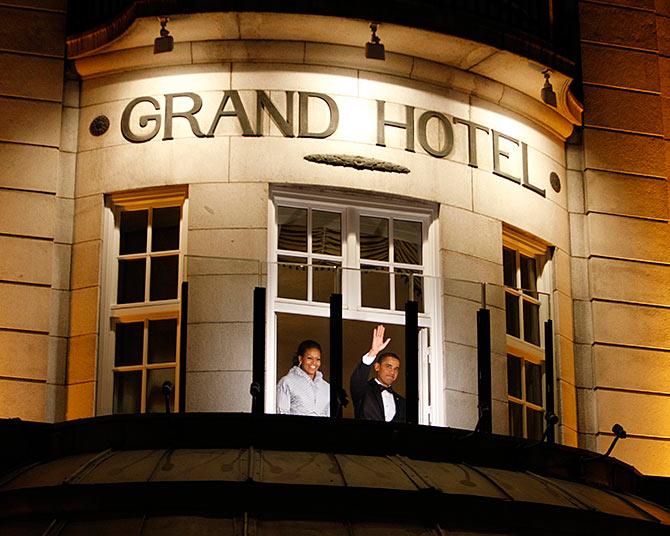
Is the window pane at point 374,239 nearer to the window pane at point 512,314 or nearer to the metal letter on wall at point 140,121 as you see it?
the window pane at point 512,314

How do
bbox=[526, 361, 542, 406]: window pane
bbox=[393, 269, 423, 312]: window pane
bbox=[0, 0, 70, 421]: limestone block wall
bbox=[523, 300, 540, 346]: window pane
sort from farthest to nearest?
bbox=[523, 300, 540, 346]: window pane → bbox=[0, 0, 70, 421]: limestone block wall → bbox=[526, 361, 542, 406]: window pane → bbox=[393, 269, 423, 312]: window pane

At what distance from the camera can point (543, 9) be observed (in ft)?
65.4

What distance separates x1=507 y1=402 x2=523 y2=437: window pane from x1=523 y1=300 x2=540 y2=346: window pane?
1.13 meters

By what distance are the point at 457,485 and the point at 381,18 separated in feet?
18.5

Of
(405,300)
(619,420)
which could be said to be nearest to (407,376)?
(405,300)

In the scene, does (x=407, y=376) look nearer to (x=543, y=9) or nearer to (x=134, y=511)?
(x=134, y=511)

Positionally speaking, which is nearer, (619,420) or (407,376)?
(407,376)

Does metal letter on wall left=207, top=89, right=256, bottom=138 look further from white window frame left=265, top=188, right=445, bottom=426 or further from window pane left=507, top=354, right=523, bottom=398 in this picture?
window pane left=507, top=354, right=523, bottom=398

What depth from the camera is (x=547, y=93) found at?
62.7ft

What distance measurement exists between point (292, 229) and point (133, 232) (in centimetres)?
171

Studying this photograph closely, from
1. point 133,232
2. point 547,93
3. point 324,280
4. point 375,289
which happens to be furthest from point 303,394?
point 547,93

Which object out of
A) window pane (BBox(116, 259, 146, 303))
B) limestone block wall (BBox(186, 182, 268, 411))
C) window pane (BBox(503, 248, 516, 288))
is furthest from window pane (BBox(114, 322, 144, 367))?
window pane (BBox(503, 248, 516, 288))

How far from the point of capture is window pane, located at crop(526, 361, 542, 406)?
56.0 ft

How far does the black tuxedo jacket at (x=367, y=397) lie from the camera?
51.7 feet
